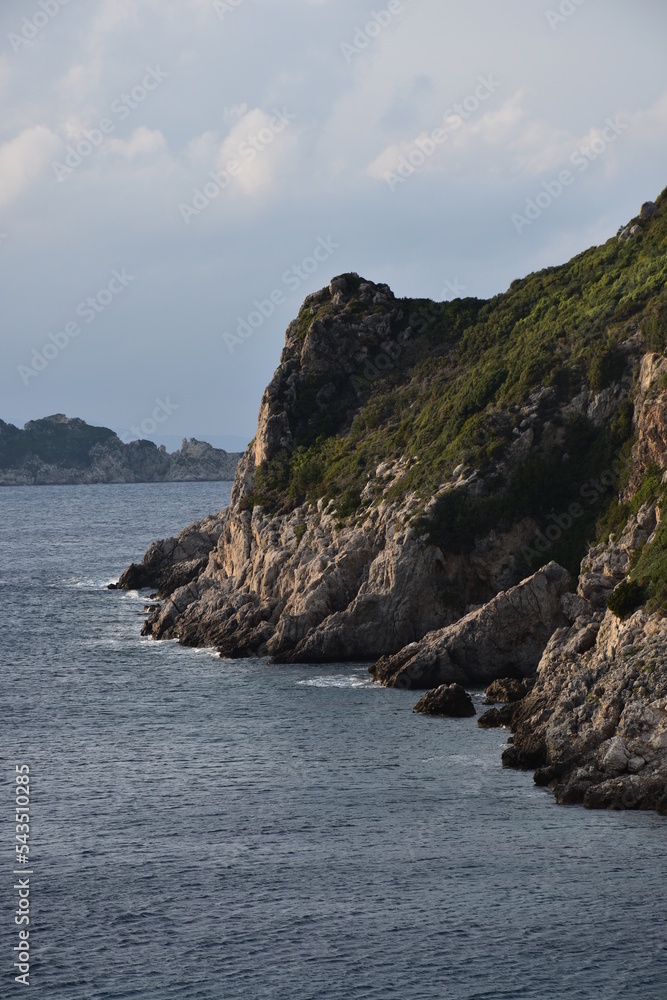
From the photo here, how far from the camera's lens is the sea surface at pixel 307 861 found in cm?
4094

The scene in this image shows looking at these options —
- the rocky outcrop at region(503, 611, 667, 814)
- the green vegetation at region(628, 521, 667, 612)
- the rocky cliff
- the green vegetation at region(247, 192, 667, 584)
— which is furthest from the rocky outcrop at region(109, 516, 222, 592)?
the rocky outcrop at region(503, 611, 667, 814)

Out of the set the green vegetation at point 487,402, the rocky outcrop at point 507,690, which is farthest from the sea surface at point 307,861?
the green vegetation at point 487,402

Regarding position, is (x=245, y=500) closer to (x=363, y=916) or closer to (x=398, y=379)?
(x=398, y=379)

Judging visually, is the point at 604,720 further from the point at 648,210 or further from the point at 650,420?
the point at 648,210

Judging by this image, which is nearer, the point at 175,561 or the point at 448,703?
the point at 448,703

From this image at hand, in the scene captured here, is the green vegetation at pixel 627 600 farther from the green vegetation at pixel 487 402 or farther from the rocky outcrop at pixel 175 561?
the rocky outcrop at pixel 175 561

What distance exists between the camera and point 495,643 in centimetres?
8131

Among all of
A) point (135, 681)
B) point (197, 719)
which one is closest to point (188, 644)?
point (135, 681)

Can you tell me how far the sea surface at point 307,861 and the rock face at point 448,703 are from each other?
3.78 ft

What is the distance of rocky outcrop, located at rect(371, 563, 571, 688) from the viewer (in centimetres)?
8094

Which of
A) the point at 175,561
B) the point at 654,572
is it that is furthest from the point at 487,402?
the point at 175,561

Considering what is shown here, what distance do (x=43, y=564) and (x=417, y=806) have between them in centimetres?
11611

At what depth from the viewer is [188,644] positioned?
100750mm

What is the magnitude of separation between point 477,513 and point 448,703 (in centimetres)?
2385
